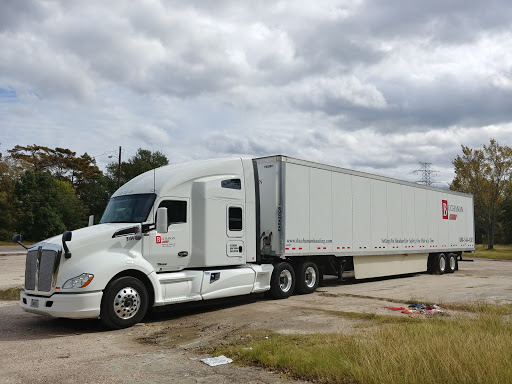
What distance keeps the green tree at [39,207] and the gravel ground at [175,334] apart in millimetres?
43297

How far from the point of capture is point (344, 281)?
673 inches

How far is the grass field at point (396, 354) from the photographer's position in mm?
4914

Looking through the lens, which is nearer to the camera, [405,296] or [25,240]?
[405,296]

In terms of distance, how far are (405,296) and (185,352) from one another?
7720mm

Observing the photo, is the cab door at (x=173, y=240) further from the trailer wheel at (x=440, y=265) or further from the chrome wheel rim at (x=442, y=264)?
the chrome wheel rim at (x=442, y=264)

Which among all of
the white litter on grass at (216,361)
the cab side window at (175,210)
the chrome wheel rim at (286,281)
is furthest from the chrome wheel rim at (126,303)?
the chrome wheel rim at (286,281)

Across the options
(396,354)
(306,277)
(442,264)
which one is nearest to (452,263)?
(442,264)

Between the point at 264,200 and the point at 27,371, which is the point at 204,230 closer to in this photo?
the point at 264,200

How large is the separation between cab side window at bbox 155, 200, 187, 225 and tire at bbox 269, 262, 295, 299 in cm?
325

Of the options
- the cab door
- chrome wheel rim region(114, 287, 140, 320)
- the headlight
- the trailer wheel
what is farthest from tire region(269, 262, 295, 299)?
the trailer wheel

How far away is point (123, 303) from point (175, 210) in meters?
2.29

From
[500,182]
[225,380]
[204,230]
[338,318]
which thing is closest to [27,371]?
[225,380]

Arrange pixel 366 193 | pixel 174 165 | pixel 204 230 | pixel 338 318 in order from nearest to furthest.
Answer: pixel 338 318 → pixel 204 230 → pixel 174 165 → pixel 366 193

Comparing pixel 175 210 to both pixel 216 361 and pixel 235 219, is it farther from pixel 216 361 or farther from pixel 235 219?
pixel 216 361
